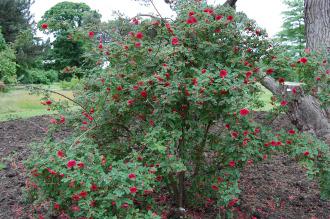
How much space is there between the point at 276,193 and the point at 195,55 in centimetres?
219

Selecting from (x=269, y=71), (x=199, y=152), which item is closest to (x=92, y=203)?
(x=199, y=152)

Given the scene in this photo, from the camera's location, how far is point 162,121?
9.34ft

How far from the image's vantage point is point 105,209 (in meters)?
2.47

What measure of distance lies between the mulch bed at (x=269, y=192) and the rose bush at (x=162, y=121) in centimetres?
66

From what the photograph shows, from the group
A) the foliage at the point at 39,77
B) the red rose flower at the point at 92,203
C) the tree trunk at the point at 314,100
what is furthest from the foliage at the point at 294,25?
the red rose flower at the point at 92,203

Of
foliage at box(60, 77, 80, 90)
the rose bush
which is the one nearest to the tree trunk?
the rose bush

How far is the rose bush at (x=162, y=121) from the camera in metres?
2.52

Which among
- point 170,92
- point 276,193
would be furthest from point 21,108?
point 170,92

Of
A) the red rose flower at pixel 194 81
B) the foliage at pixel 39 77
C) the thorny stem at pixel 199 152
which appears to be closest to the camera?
the red rose flower at pixel 194 81

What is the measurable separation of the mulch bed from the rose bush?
2.16ft

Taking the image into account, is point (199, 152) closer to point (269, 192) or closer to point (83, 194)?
point (83, 194)

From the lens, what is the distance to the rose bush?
252 cm

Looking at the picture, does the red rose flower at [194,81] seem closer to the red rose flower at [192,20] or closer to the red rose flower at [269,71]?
the red rose flower at [192,20]

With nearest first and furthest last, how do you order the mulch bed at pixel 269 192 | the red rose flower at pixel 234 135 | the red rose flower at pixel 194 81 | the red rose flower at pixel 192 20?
the red rose flower at pixel 194 81 → the red rose flower at pixel 234 135 → the red rose flower at pixel 192 20 → the mulch bed at pixel 269 192
